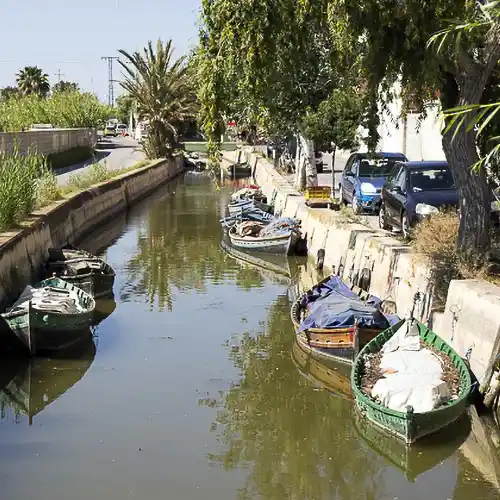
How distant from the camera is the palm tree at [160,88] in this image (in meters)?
53.9

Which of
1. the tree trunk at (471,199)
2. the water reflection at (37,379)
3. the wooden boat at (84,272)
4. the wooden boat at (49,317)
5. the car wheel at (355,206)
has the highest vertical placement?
the tree trunk at (471,199)

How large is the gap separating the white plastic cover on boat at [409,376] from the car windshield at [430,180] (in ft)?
23.1

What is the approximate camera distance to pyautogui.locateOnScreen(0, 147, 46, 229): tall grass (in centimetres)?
1945

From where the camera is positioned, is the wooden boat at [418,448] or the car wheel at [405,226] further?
the car wheel at [405,226]

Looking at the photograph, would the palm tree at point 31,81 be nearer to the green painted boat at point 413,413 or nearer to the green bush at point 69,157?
the green bush at point 69,157

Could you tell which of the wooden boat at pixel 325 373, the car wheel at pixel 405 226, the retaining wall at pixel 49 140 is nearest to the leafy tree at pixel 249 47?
the wooden boat at pixel 325 373

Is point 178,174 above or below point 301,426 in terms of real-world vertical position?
below

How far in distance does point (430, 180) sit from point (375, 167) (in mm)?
6077

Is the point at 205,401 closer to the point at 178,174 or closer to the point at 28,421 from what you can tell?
the point at 28,421

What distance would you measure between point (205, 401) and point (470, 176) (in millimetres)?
5638

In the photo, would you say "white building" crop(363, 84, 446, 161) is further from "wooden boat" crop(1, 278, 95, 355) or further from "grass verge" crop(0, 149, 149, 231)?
"wooden boat" crop(1, 278, 95, 355)

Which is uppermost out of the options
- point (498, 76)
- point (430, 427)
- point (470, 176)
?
point (498, 76)

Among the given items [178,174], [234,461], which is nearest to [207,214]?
[178,174]

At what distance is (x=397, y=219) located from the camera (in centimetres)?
1939
